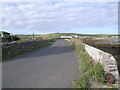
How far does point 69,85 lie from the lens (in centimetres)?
505

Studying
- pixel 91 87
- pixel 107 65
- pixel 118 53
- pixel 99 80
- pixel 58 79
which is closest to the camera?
pixel 91 87

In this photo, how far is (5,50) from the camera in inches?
444

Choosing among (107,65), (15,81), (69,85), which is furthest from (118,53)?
(15,81)

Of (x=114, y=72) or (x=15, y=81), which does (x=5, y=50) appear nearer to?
(x=15, y=81)

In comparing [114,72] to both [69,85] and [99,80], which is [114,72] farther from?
[69,85]

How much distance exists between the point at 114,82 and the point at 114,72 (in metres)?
0.38

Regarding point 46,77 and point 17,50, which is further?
point 17,50

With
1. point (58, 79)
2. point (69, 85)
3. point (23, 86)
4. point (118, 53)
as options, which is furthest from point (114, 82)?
point (118, 53)

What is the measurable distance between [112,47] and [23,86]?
10348 mm

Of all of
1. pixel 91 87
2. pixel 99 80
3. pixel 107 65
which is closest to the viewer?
pixel 91 87

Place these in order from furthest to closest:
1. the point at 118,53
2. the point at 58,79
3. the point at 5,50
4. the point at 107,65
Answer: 1. the point at 118,53
2. the point at 5,50
3. the point at 58,79
4. the point at 107,65

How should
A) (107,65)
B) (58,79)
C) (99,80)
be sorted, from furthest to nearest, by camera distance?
(58,79) → (107,65) → (99,80)

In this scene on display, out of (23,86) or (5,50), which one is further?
(5,50)

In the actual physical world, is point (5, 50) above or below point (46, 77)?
above
